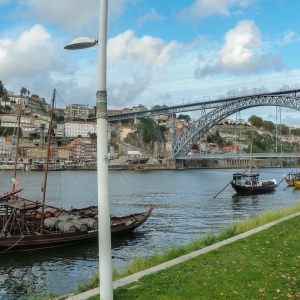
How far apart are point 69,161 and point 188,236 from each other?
89.9m

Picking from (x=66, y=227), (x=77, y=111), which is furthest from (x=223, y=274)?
(x=77, y=111)

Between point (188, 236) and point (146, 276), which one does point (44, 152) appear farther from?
point (146, 276)

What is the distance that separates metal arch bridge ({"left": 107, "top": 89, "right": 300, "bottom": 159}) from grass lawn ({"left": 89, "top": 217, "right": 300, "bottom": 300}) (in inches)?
2208

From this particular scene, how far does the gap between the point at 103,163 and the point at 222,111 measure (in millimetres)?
70101

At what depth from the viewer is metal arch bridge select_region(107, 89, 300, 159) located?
6122cm

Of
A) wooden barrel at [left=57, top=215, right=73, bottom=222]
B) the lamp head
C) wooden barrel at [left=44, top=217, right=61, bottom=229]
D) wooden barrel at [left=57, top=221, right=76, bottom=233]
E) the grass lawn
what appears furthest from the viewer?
wooden barrel at [left=57, top=215, right=73, bottom=222]

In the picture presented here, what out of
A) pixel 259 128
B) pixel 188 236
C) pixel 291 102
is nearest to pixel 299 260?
pixel 188 236

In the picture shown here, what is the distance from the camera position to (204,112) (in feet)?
250

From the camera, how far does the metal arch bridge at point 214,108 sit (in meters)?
61.2

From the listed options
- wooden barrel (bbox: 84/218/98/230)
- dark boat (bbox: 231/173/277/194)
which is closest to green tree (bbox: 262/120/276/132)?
dark boat (bbox: 231/173/277/194)

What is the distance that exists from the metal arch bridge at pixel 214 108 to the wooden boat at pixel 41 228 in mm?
50821

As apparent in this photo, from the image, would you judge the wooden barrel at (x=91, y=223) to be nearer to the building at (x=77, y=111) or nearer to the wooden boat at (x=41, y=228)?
the wooden boat at (x=41, y=228)

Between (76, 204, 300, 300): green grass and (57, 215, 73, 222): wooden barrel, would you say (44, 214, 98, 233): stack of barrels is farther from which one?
(76, 204, 300, 300): green grass

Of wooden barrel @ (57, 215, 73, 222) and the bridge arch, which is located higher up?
the bridge arch
